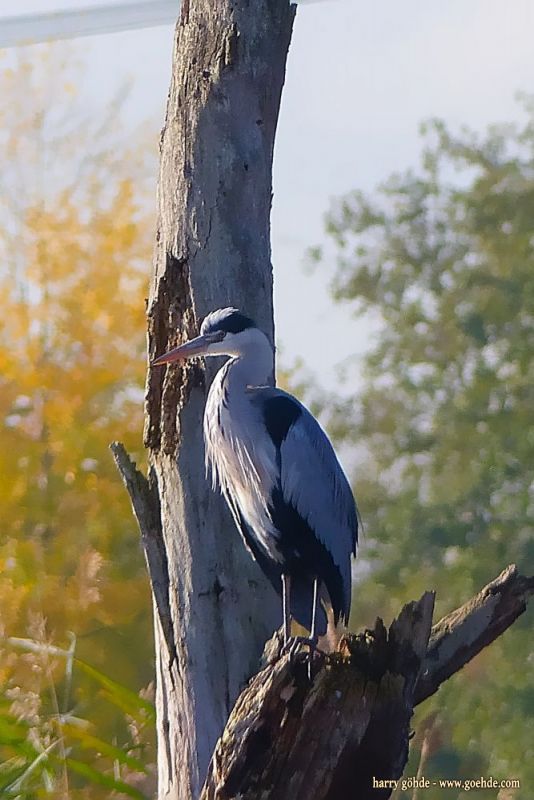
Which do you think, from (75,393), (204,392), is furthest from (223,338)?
(75,393)

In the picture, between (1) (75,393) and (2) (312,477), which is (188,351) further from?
(1) (75,393)

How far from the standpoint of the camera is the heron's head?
74.3 inches

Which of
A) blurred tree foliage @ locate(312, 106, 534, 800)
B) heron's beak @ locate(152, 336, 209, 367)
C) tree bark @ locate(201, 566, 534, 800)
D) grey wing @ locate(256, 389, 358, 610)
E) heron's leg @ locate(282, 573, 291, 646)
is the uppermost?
blurred tree foliage @ locate(312, 106, 534, 800)

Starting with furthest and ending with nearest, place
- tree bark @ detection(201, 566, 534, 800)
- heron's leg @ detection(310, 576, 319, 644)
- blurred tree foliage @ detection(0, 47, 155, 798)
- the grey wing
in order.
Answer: blurred tree foliage @ detection(0, 47, 155, 798) < the grey wing < heron's leg @ detection(310, 576, 319, 644) < tree bark @ detection(201, 566, 534, 800)

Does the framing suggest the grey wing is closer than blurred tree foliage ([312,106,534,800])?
Yes

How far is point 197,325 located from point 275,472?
34cm

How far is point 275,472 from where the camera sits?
187 centimetres

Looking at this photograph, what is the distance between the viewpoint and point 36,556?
400 centimetres

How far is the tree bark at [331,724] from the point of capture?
4.53ft

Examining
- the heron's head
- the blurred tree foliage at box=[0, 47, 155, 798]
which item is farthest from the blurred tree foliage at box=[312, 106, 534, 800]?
the heron's head

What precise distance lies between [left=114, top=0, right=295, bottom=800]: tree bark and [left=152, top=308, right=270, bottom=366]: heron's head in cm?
12

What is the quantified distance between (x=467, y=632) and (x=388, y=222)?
3006 millimetres

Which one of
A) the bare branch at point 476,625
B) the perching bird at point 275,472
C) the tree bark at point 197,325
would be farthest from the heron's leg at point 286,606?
the bare branch at point 476,625

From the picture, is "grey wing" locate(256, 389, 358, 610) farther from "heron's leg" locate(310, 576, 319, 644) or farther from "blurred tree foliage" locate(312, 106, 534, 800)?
"blurred tree foliage" locate(312, 106, 534, 800)
